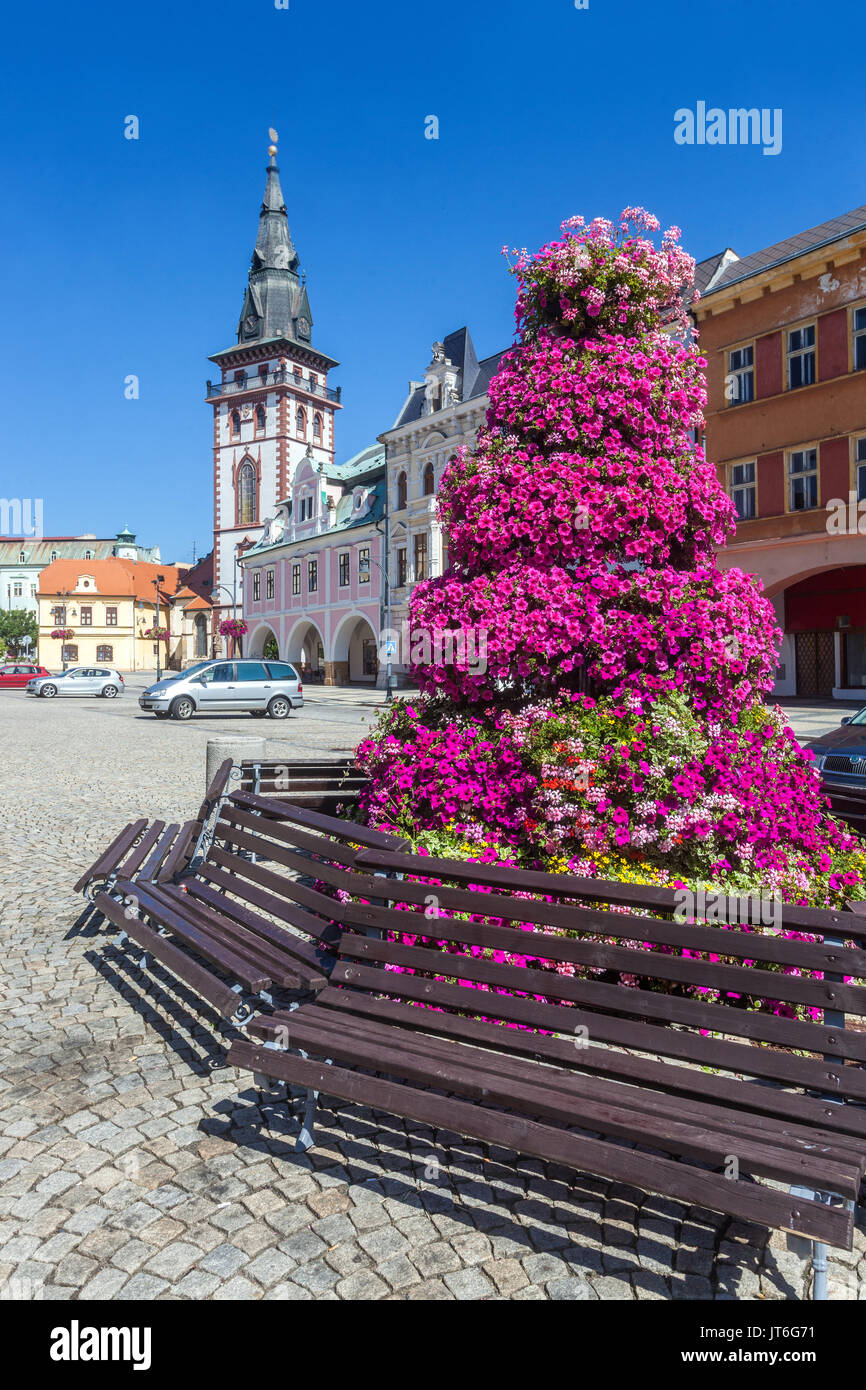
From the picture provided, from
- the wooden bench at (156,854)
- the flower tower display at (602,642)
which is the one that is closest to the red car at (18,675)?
the wooden bench at (156,854)

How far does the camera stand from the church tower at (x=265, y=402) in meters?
63.7

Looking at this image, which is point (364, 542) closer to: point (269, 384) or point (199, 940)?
point (269, 384)

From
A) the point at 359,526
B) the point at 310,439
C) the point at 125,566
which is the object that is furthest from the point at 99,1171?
the point at 125,566

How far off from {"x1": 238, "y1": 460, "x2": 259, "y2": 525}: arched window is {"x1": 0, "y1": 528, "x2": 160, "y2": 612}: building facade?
4630cm

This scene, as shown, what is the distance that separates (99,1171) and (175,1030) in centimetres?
112

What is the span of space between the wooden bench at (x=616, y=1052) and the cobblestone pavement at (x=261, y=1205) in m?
0.26

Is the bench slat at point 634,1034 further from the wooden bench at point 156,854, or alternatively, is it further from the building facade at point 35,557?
the building facade at point 35,557

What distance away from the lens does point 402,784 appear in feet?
15.5

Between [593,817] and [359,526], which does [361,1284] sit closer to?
[593,817]

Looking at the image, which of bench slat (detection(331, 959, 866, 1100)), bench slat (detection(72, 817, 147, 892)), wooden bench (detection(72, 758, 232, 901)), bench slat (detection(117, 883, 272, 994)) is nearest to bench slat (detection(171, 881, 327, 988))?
bench slat (detection(117, 883, 272, 994))
